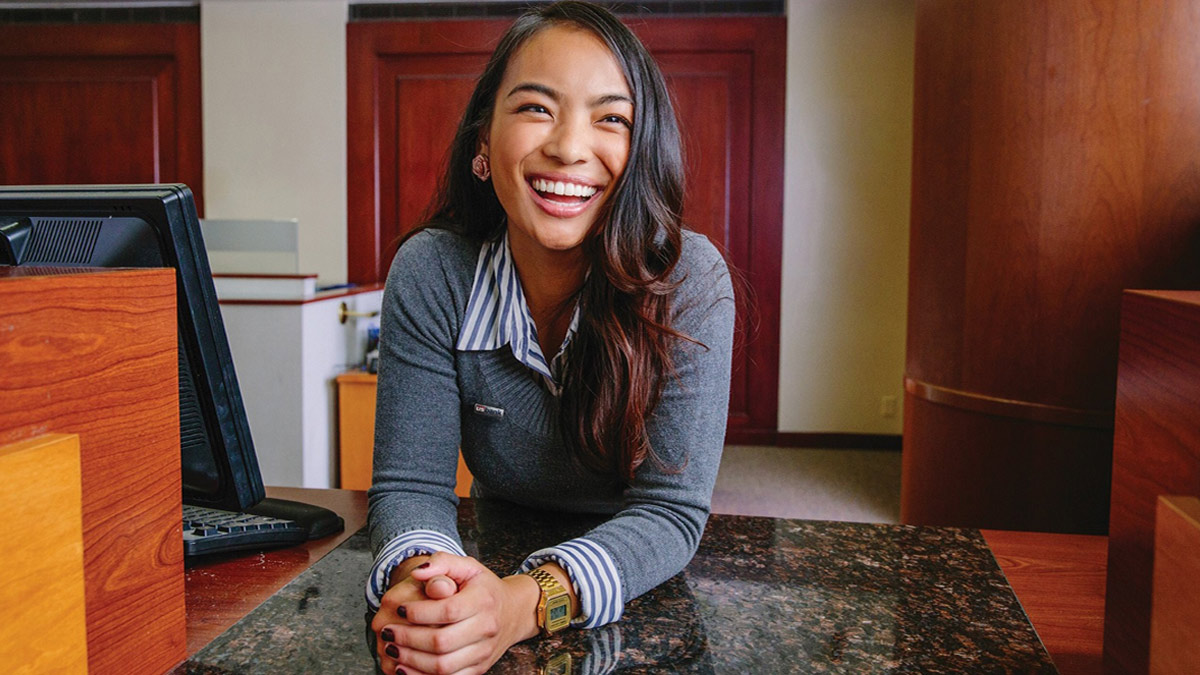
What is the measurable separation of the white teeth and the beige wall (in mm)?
3888

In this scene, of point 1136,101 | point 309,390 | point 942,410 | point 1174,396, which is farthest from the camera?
point 309,390

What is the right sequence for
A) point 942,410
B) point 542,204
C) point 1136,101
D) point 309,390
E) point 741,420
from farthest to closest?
point 741,420 → point 309,390 → point 942,410 → point 1136,101 → point 542,204

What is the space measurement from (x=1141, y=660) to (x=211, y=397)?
0.91m

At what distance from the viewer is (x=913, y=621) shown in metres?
0.89

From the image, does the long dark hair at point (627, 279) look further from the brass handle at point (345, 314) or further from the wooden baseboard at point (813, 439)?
the wooden baseboard at point (813, 439)

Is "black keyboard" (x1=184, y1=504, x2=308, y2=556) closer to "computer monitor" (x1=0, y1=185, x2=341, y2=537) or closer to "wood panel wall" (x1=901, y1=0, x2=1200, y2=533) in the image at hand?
"computer monitor" (x1=0, y1=185, x2=341, y2=537)

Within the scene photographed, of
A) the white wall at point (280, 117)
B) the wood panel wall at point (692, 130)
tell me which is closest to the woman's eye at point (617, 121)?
the wood panel wall at point (692, 130)

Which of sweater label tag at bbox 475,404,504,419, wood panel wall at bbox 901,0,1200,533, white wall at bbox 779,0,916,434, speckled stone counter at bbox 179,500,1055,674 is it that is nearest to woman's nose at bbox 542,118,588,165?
Result: sweater label tag at bbox 475,404,504,419

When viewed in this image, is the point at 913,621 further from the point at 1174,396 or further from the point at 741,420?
the point at 741,420

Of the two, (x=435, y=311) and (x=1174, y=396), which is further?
(x=435, y=311)

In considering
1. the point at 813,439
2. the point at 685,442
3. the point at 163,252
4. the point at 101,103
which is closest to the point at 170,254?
the point at 163,252

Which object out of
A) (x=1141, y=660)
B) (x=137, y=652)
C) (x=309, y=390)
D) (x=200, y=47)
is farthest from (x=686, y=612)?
(x=200, y=47)

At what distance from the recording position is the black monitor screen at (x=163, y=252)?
0.91 m

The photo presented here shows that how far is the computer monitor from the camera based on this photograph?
91 centimetres
